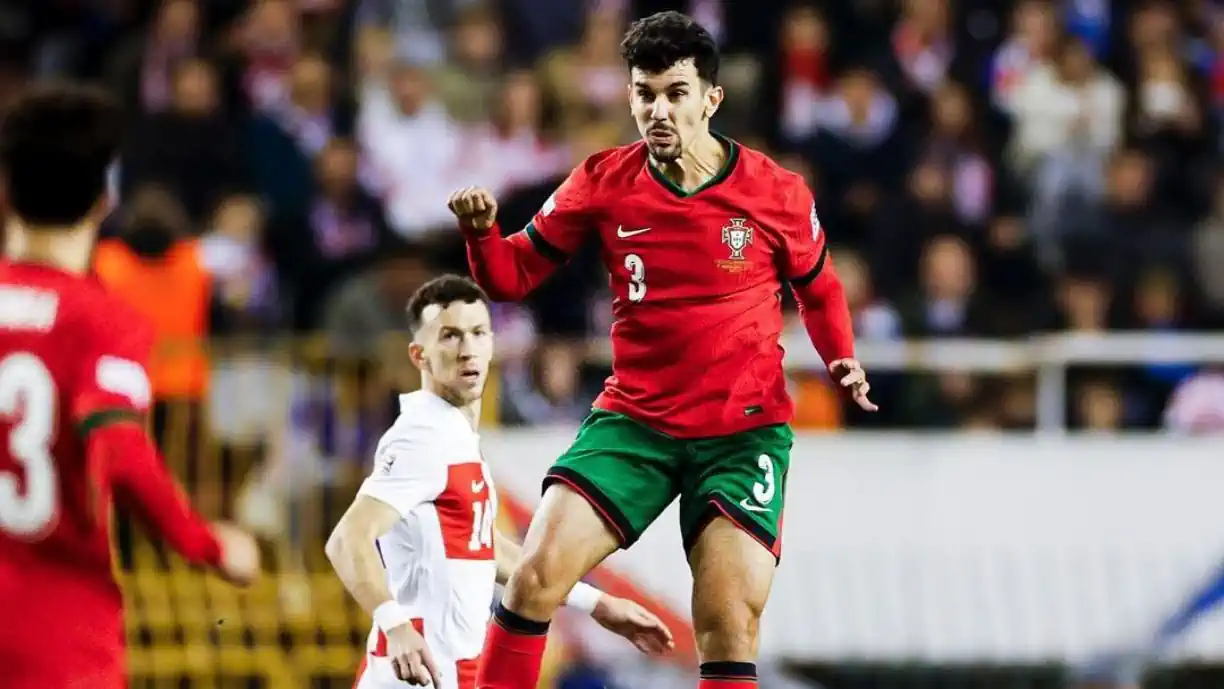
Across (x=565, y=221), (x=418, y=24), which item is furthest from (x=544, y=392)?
(x=565, y=221)

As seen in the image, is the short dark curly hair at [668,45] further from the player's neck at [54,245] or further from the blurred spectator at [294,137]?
the blurred spectator at [294,137]

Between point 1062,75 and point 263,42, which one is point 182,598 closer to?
point 263,42

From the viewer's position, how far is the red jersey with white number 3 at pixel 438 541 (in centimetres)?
668

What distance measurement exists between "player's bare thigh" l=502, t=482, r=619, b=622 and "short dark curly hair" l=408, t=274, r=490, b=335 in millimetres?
769

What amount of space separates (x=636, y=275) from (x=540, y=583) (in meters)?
1.05

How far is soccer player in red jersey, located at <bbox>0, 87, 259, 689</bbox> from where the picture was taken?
16.5ft

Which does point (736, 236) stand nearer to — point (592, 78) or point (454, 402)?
point (454, 402)

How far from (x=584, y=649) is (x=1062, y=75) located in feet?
20.2

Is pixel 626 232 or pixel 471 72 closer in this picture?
pixel 626 232

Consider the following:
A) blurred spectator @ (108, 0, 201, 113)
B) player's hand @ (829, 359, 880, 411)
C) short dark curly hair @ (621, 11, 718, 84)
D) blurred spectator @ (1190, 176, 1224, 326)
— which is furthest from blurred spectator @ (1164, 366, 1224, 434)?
short dark curly hair @ (621, 11, 718, 84)

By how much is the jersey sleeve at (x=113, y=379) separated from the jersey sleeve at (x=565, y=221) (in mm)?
2205

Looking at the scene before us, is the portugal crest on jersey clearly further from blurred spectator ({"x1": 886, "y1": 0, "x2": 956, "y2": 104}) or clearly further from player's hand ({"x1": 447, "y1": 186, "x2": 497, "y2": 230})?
blurred spectator ({"x1": 886, "y1": 0, "x2": 956, "y2": 104})

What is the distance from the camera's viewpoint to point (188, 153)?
46.4ft

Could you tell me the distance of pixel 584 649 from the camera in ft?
39.9
